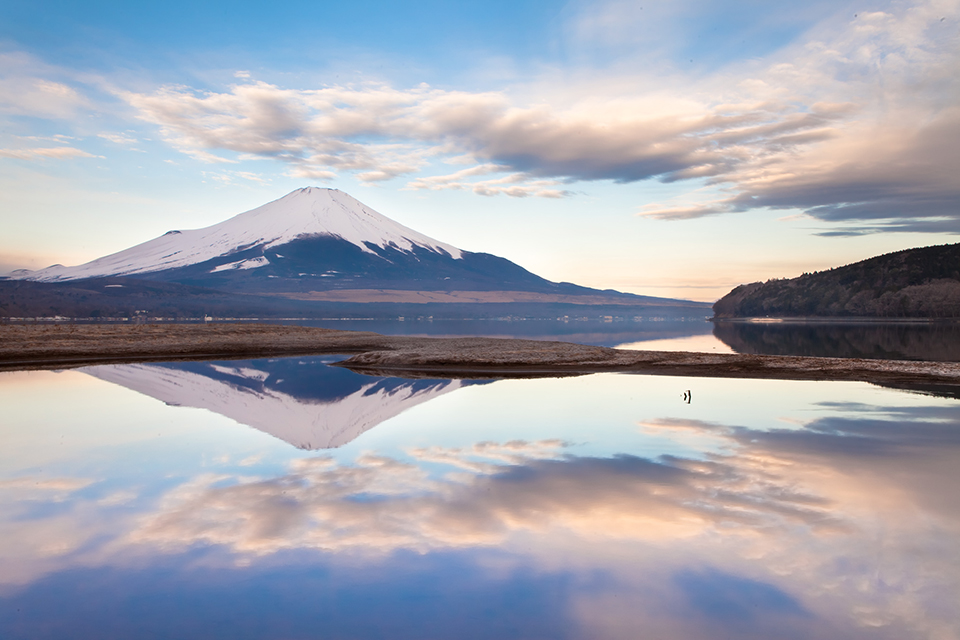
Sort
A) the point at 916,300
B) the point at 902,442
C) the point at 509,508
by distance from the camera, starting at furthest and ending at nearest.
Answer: the point at 916,300
the point at 902,442
the point at 509,508

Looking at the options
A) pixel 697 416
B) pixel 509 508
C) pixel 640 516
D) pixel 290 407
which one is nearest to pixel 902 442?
pixel 697 416

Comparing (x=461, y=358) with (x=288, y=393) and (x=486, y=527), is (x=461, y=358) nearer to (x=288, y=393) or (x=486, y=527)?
(x=288, y=393)

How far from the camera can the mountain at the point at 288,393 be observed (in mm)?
19438

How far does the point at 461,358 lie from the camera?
3894 cm

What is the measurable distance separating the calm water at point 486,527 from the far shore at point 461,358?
1314 cm

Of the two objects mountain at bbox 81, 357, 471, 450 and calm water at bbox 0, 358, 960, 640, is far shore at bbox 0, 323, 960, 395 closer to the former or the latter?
mountain at bbox 81, 357, 471, 450

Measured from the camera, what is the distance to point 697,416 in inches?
790

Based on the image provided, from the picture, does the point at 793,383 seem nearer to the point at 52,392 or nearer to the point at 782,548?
the point at 782,548

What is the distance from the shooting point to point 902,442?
50.6ft

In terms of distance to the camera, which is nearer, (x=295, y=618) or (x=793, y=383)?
(x=295, y=618)

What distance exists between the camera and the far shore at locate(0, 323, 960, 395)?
32219 millimetres

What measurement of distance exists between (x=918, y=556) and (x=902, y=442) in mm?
8420

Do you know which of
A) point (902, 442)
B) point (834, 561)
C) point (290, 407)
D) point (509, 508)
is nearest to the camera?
point (834, 561)

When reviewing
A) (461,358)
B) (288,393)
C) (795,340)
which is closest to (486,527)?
(288,393)
